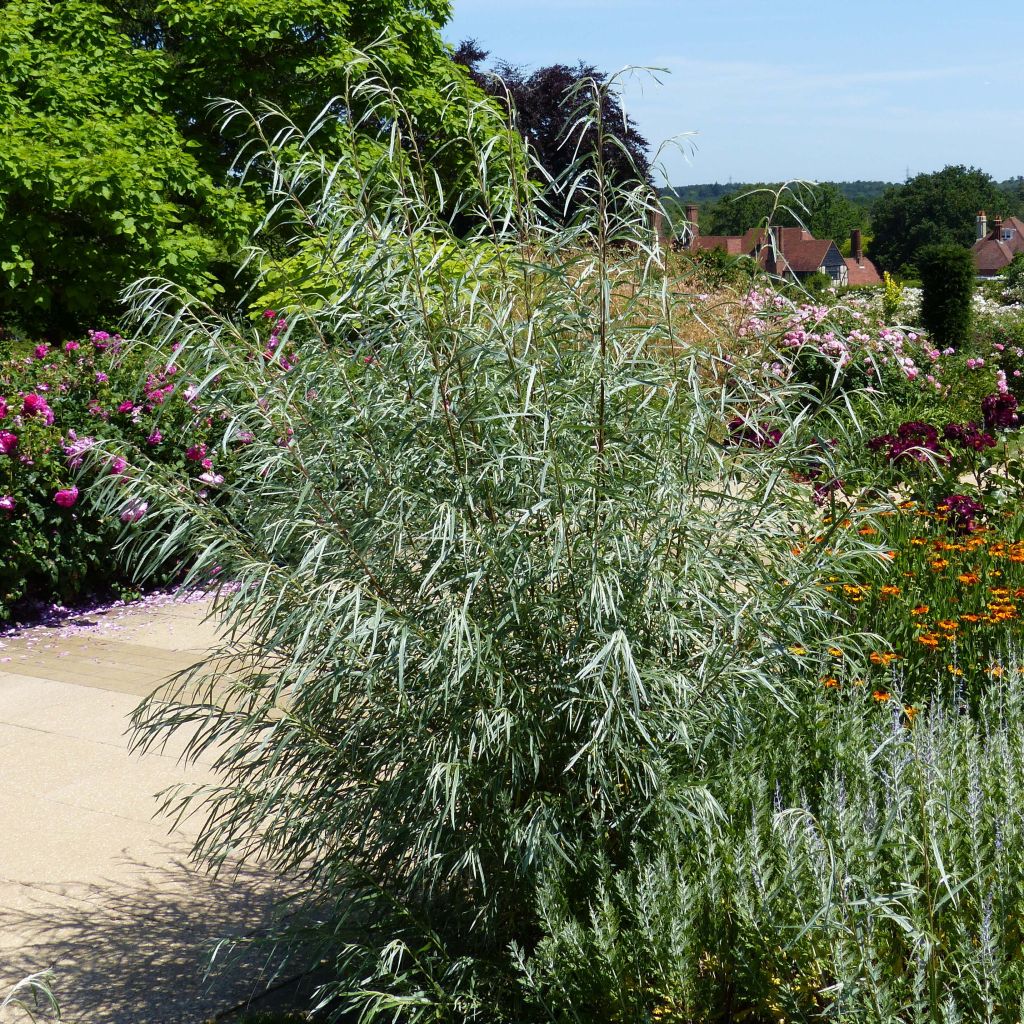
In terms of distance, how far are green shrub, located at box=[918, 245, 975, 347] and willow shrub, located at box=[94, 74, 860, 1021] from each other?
1796 cm

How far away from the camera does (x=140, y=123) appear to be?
487 inches

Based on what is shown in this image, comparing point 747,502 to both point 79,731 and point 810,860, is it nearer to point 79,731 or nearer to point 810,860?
point 810,860

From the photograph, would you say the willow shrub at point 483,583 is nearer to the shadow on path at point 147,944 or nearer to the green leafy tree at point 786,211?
the green leafy tree at point 786,211

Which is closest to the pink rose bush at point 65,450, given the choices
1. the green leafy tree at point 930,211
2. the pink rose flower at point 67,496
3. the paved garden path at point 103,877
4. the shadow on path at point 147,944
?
the pink rose flower at point 67,496

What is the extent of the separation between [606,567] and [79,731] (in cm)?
375

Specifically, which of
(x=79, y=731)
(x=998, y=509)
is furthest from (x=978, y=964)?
(x=998, y=509)

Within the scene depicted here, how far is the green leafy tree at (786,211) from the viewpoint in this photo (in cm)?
293

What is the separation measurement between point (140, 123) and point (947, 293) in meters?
14.0

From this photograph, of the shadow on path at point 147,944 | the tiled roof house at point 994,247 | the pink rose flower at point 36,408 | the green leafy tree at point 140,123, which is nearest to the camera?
the shadow on path at point 147,944

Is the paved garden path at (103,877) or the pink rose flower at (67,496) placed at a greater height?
the pink rose flower at (67,496)

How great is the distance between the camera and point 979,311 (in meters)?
24.1

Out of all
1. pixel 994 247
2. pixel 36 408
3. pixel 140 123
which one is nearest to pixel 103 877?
pixel 36 408

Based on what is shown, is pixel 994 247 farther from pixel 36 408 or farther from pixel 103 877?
pixel 103 877

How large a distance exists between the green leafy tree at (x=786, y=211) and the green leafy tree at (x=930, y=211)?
534 cm
